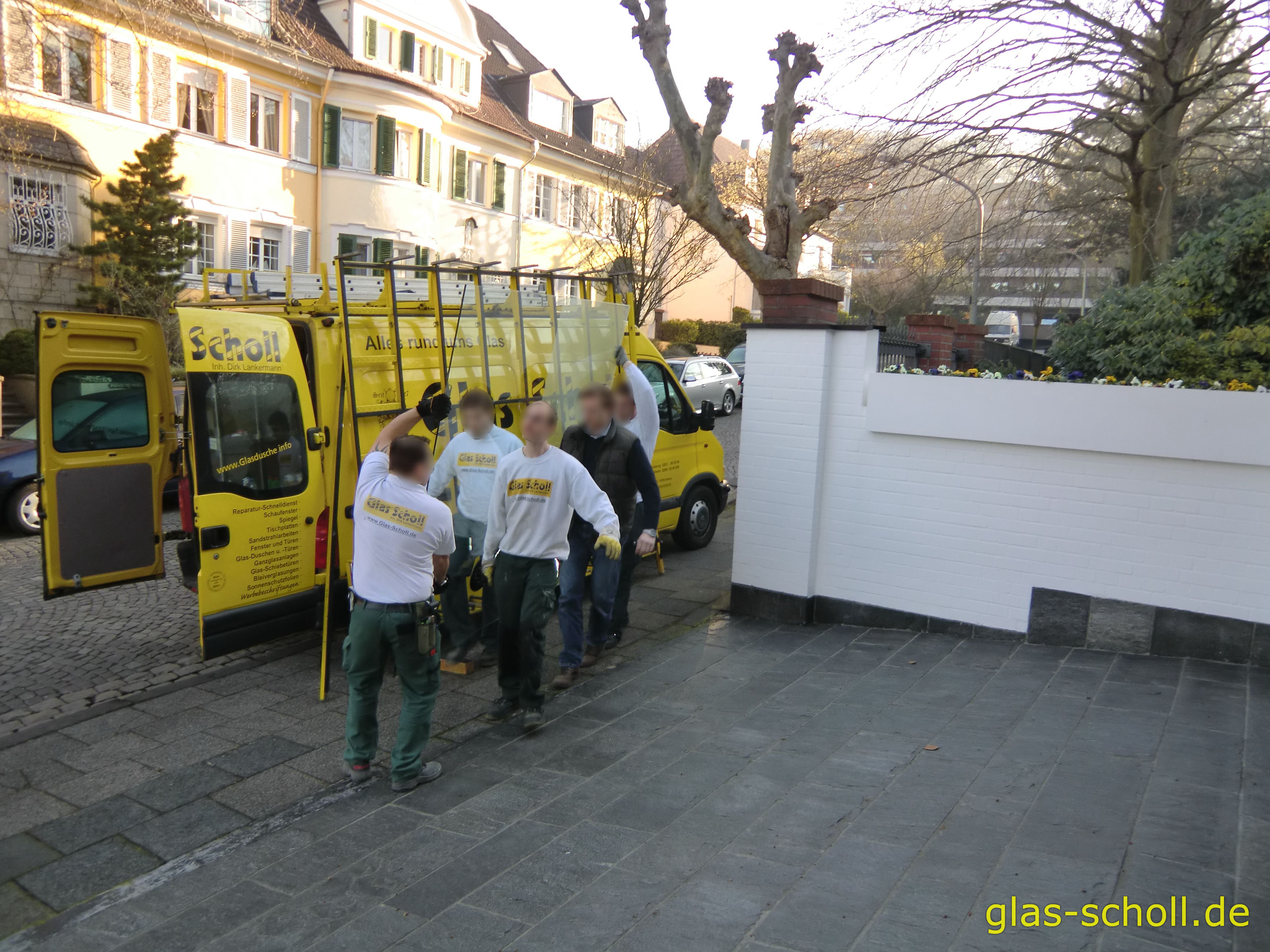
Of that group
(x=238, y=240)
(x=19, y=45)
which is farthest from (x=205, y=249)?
(x=19, y=45)

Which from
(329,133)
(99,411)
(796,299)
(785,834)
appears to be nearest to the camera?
(785,834)

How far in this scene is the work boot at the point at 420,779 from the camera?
426cm

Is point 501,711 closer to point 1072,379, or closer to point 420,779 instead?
point 420,779

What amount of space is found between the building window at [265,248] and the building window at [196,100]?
233 cm

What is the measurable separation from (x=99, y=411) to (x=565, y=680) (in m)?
3.82

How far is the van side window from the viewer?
8906 millimetres

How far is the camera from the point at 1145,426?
565 centimetres

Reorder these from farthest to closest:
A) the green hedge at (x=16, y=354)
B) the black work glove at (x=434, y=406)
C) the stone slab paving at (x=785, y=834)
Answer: the green hedge at (x=16, y=354)
the black work glove at (x=434, y=406)
the stone slab paving at (x=785, y=834)

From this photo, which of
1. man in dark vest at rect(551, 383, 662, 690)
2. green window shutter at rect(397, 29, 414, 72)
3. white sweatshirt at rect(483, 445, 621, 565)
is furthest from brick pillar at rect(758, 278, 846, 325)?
green window shutter at rect(397, 29, 414, 72)

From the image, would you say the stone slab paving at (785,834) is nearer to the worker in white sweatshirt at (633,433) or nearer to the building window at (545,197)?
the worker in white sweatshirt at (633,433)

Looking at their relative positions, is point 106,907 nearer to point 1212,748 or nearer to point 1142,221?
point 1212,748

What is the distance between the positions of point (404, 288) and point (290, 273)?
90 centimetres

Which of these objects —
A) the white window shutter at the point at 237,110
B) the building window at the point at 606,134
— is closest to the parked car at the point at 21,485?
the white window shutter at the point at 237,110

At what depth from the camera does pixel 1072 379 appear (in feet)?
20.1
